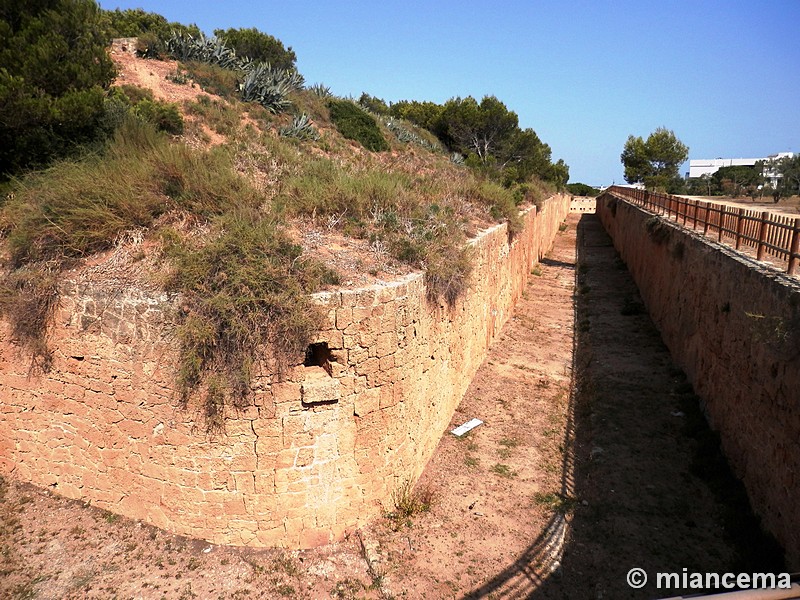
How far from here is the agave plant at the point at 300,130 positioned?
1570 cm

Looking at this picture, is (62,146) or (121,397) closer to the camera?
(121,397)

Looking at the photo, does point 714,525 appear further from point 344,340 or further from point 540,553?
point 344,340

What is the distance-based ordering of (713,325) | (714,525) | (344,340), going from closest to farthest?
1. (344,340)
2. (714,525)
3. (713,325)

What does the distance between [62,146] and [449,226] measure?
6.39 m

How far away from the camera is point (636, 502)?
6254 millimetres

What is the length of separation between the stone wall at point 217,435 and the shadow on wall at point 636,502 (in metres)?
1.84

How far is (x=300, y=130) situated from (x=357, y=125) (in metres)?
4.50

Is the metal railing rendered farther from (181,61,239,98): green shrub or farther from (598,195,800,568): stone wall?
(181,61,239,98): green shrub

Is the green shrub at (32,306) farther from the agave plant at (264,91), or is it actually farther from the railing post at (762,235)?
the agave plant at (264,91)

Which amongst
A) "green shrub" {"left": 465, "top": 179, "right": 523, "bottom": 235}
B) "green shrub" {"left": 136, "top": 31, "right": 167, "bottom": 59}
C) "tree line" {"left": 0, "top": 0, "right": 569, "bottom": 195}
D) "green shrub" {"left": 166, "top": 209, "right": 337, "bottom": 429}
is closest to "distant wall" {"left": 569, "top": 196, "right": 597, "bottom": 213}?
"green shrub" {"left": 465, "top": 179, "right": 523, "bottom": 235}

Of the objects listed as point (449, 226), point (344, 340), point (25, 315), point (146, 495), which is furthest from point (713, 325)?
point (25, 315)

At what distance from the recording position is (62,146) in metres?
8.30

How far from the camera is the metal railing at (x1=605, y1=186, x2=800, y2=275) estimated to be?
6521mm

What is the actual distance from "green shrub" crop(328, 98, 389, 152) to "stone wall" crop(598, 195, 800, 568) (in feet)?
39.6
